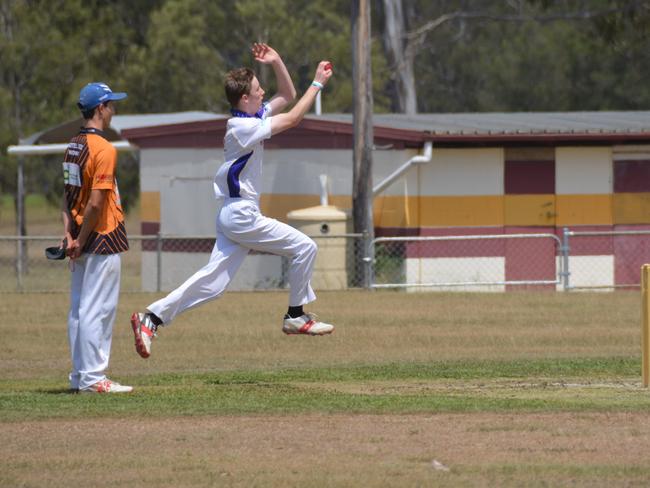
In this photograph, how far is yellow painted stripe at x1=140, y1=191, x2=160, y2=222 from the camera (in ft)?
90.4

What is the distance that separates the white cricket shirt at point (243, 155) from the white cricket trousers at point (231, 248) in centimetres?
8

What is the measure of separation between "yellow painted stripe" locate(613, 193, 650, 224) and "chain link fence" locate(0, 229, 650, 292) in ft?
1.68

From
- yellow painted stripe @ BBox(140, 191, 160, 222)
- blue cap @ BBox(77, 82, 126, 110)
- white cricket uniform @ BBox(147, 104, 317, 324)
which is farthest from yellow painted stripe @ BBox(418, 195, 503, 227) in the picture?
blue cap @ BBox(77, 82, 126, 110)

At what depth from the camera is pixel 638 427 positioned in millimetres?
8336

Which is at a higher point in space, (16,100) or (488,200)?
(16,100)

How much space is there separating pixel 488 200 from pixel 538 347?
1058cm

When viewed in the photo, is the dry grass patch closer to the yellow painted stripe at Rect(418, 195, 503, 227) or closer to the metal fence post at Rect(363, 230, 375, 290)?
the metal fence post at Rect(363, 230, 375, 290)

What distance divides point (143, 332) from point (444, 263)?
15680 mm

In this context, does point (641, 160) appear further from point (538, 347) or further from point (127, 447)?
point (127, 447)

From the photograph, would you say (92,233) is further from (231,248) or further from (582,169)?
(582,169)

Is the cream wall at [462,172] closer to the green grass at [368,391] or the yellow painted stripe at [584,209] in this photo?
the yellow painted stripe at [584,209]

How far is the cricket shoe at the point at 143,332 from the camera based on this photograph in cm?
986

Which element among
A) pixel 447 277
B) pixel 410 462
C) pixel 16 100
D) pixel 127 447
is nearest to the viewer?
pixel 410 462

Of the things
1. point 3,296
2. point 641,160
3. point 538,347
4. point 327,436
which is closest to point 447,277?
point 641,160
